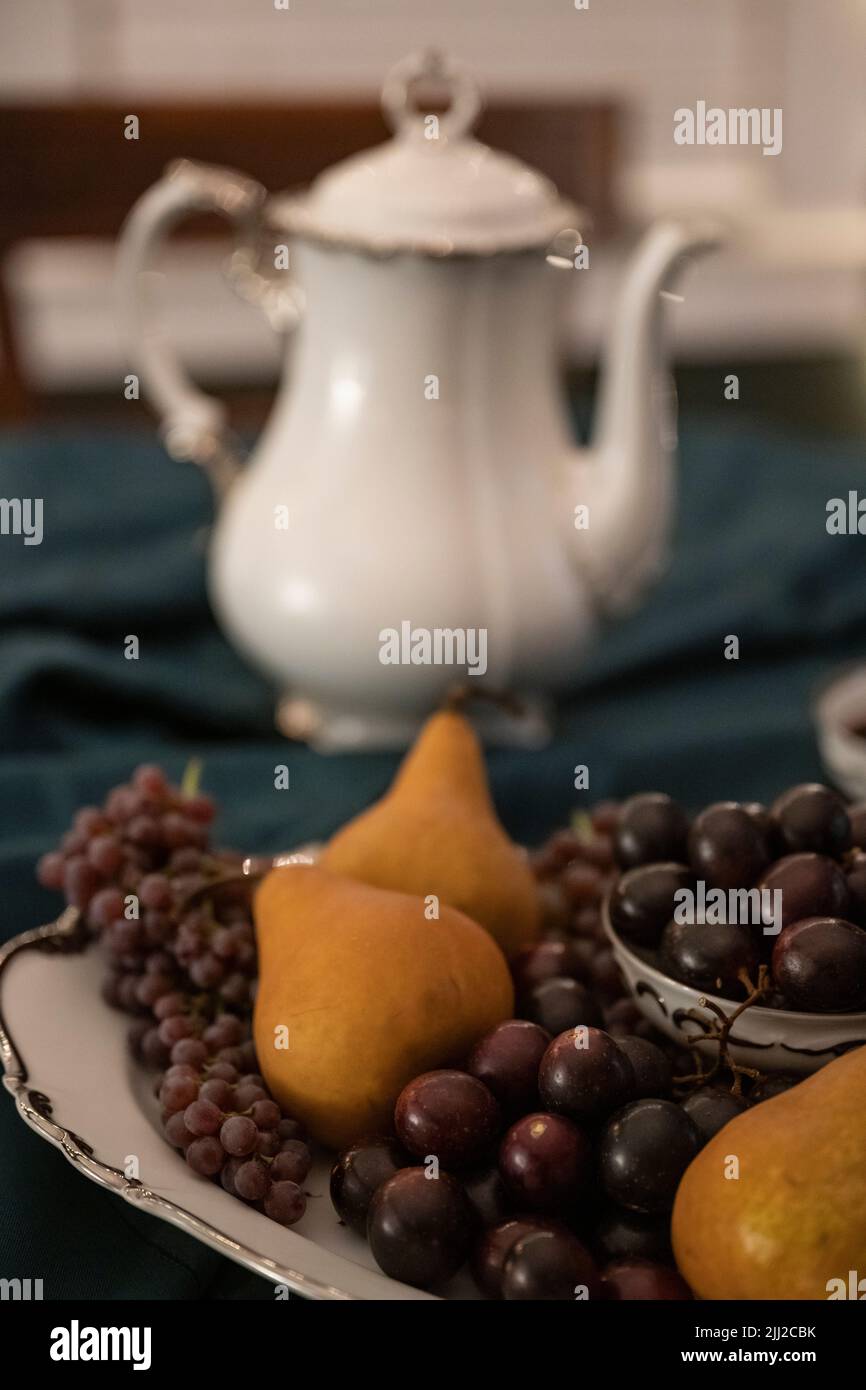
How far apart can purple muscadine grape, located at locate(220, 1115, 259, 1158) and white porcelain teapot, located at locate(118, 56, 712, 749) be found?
0.31m

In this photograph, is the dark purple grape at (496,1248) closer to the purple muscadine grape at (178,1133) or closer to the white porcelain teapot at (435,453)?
the purple muscadine grape at (178,1133)

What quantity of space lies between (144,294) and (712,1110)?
1.73 ft

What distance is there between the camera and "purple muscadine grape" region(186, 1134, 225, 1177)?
361 mm

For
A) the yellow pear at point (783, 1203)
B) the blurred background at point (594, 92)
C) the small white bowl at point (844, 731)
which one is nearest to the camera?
the yellow pear at point (783, 1203)

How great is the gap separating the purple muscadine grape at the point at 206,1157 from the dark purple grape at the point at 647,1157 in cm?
9

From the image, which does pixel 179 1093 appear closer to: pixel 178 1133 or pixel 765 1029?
pixel 178 1133

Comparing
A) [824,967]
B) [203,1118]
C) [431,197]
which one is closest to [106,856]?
[203,1118]

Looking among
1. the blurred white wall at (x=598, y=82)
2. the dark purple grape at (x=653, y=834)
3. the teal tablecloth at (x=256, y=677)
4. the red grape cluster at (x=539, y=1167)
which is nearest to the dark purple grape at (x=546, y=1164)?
the red grape cluster at (x=539, y=1167)

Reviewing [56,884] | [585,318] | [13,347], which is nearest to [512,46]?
[585,318]

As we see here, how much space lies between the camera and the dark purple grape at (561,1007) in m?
0.40

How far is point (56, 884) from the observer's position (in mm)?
476

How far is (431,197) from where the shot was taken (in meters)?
0.62
